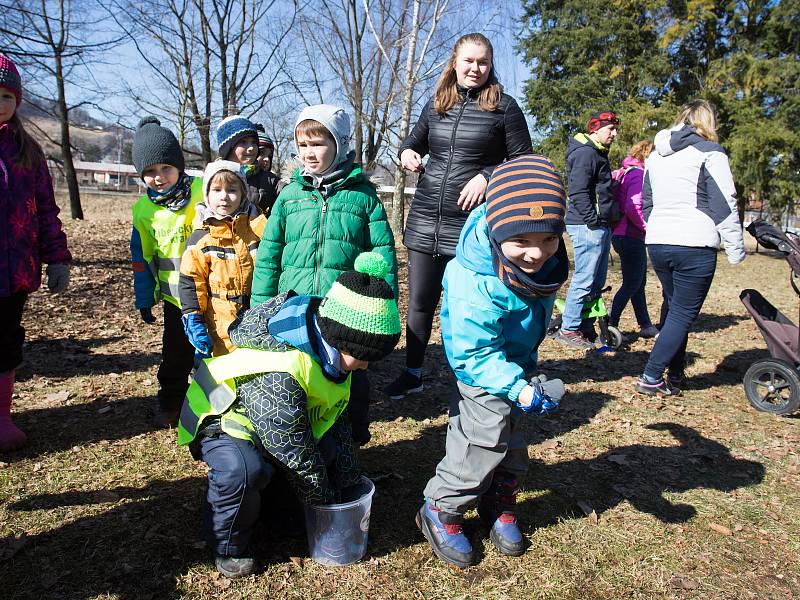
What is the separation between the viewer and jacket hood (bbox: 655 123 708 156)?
429 centimetres

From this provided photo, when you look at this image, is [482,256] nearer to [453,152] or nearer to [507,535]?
[507,535]

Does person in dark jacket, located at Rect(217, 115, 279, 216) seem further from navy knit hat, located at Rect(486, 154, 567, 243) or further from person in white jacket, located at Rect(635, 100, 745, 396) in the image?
person in white jacket, located at Rect(635, 100, 745, 396)

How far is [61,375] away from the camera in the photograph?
177 inches

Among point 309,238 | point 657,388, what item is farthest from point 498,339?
point 657,388

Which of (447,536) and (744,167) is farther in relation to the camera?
(744,167)

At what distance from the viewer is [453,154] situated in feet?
12.3

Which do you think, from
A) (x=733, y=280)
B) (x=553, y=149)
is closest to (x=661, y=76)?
(x=553, y=149)

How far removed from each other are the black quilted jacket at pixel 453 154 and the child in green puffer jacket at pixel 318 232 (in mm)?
808

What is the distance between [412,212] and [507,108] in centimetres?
92

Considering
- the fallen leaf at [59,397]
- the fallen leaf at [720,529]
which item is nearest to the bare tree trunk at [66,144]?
the fallen leaf at [59,397]

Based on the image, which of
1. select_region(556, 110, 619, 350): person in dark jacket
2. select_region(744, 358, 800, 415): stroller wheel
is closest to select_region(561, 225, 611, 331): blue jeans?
select_region(556, 110, 619, 350): person in dark jacket

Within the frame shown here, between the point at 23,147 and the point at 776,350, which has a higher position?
the point at 23,147

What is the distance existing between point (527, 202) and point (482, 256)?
A: 294 mm

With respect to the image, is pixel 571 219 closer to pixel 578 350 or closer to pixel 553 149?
pixel 578 350
